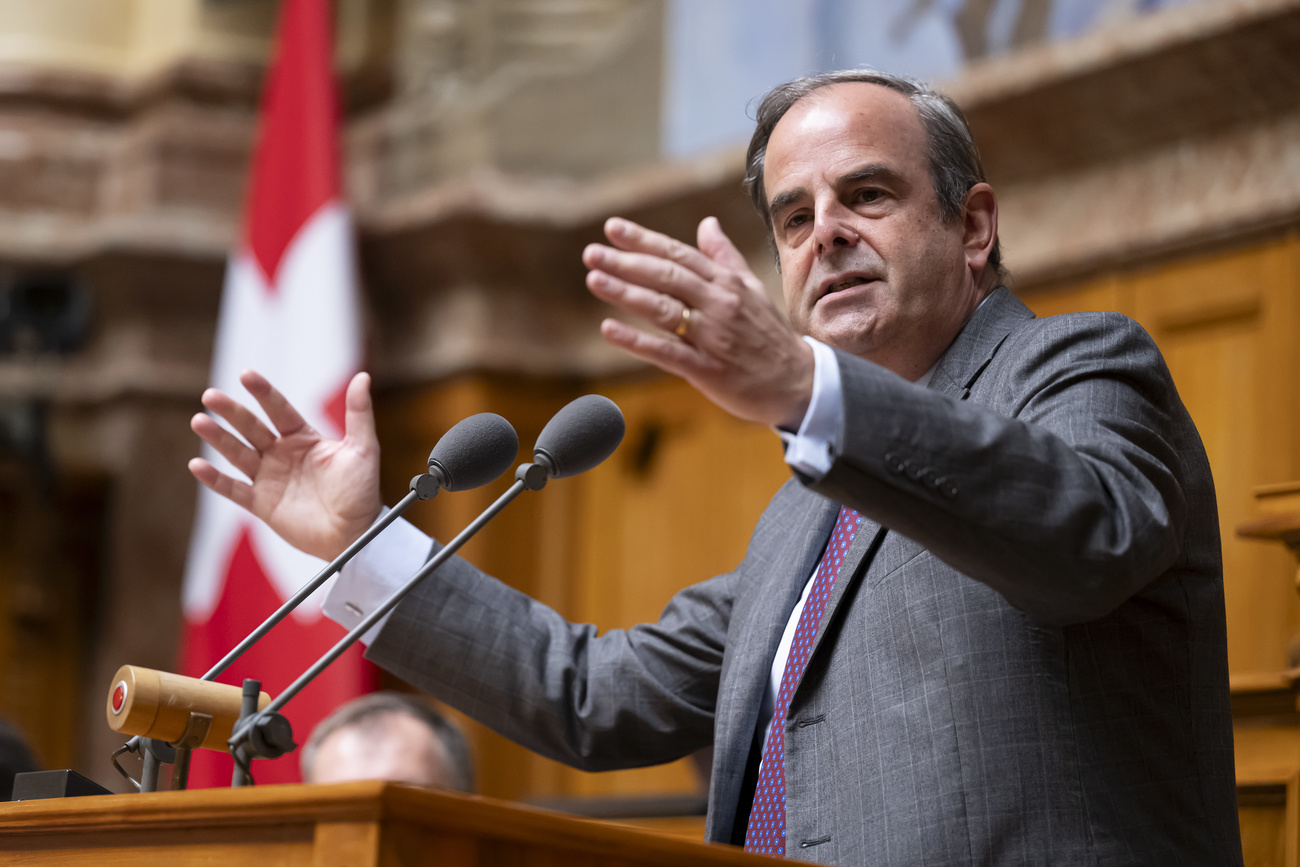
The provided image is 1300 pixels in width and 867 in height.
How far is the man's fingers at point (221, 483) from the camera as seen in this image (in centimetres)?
202

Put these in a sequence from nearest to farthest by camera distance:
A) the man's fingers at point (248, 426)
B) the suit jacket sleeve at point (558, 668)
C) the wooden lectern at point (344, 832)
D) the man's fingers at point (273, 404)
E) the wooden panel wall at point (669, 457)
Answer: the wooden lectern at point (344, 832)
the man's fingers at point (273, 404)
the man's fingers at point (248, 426)
the suit jacket sleeve at point (558, 668)
the wooden panel wall at point (669, 457)

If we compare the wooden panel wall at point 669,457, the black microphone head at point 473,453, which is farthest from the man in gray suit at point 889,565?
the wooden panel wall at point 669,457

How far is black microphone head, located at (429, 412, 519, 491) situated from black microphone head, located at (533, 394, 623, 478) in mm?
48

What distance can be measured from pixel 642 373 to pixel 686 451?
33 cm

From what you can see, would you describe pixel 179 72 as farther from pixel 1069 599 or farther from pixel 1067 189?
pixel 1069 599

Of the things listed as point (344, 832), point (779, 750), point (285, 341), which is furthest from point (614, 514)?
point (344, 832)

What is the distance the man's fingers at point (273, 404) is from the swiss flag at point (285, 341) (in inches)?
109

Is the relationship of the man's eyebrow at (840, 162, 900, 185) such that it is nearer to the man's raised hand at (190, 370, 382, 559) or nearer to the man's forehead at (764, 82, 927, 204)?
the man's forehead at (764, 82, 927, 204)

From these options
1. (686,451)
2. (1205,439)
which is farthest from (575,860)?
(686,451)

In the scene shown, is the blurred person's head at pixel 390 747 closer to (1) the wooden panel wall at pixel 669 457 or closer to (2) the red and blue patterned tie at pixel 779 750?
(2) the red and blue patterned tie at pixel 779 750

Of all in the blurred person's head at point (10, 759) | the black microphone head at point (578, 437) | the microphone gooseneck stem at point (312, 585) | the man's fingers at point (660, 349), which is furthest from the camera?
the blurred person's head at point (10, 759)

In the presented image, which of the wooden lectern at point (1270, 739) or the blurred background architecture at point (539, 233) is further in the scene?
the blurred background architecture at point (539, 233)

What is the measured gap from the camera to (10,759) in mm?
3182

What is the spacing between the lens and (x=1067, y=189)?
419 cm
